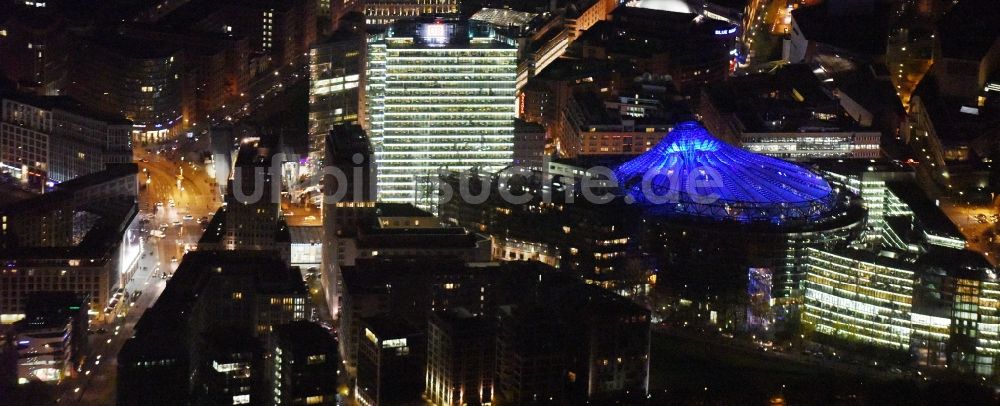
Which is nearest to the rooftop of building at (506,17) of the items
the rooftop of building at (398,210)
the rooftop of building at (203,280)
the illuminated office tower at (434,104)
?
the illuminated office tower at (434,104)

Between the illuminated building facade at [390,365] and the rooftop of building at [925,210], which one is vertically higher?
the rooftop of building at [925,210]

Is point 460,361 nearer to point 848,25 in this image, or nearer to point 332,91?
point 332,91

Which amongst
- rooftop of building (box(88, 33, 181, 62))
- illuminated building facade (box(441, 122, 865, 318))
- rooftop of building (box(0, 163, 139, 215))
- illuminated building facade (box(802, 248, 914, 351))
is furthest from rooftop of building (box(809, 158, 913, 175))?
rooftop of building (box(88, 33, 181, 62))

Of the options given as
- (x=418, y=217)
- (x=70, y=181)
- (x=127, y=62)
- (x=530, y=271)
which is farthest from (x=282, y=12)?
(x=530, y=271)

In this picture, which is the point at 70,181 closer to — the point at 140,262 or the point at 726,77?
the point at 140,262

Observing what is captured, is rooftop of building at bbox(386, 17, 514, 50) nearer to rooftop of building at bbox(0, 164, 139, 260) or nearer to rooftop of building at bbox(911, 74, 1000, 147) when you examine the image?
rooftop of building at bbox(0, 164, 139, 260)

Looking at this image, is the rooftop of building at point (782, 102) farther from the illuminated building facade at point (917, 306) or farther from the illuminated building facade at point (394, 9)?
the illuminated building facade at point (917, 306)

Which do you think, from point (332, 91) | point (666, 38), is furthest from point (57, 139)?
point (666, 38)
